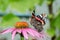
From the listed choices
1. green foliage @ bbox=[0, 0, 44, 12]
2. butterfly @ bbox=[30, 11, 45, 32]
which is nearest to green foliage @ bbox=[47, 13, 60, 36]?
green foliage @ bbox=[0, 0, 44, 12]

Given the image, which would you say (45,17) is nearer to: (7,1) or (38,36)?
(38,36)

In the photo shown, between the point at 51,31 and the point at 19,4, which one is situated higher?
the point at 19,4

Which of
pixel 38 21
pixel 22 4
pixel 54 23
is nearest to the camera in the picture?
pixel 38 21

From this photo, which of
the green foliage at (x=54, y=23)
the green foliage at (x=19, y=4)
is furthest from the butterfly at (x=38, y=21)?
the green foliage at (x=54, y=23)

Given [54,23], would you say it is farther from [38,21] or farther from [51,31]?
[38,21]

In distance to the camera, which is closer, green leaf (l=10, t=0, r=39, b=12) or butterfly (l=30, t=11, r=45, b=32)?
butterfly (l=30, t=11, r=45, b=32)

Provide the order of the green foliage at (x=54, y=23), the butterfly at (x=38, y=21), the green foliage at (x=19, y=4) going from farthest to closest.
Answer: the green foliage at (x=54, y=23), the green foliage at (x=19, y=4), the butterfly at (x=38, y=21)

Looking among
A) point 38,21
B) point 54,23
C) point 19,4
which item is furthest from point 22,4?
point 38,21

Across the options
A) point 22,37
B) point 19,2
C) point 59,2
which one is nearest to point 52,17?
point 59,2

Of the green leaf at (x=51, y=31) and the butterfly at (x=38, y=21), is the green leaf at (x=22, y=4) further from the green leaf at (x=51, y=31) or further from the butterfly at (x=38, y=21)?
the butterfly at (x=38, y=21)

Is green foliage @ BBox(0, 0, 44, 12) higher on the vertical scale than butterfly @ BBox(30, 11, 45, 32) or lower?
lower

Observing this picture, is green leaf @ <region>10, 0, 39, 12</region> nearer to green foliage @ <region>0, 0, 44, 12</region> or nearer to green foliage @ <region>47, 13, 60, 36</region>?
green foliage @ <region>0, 0, 44, 12</region>
